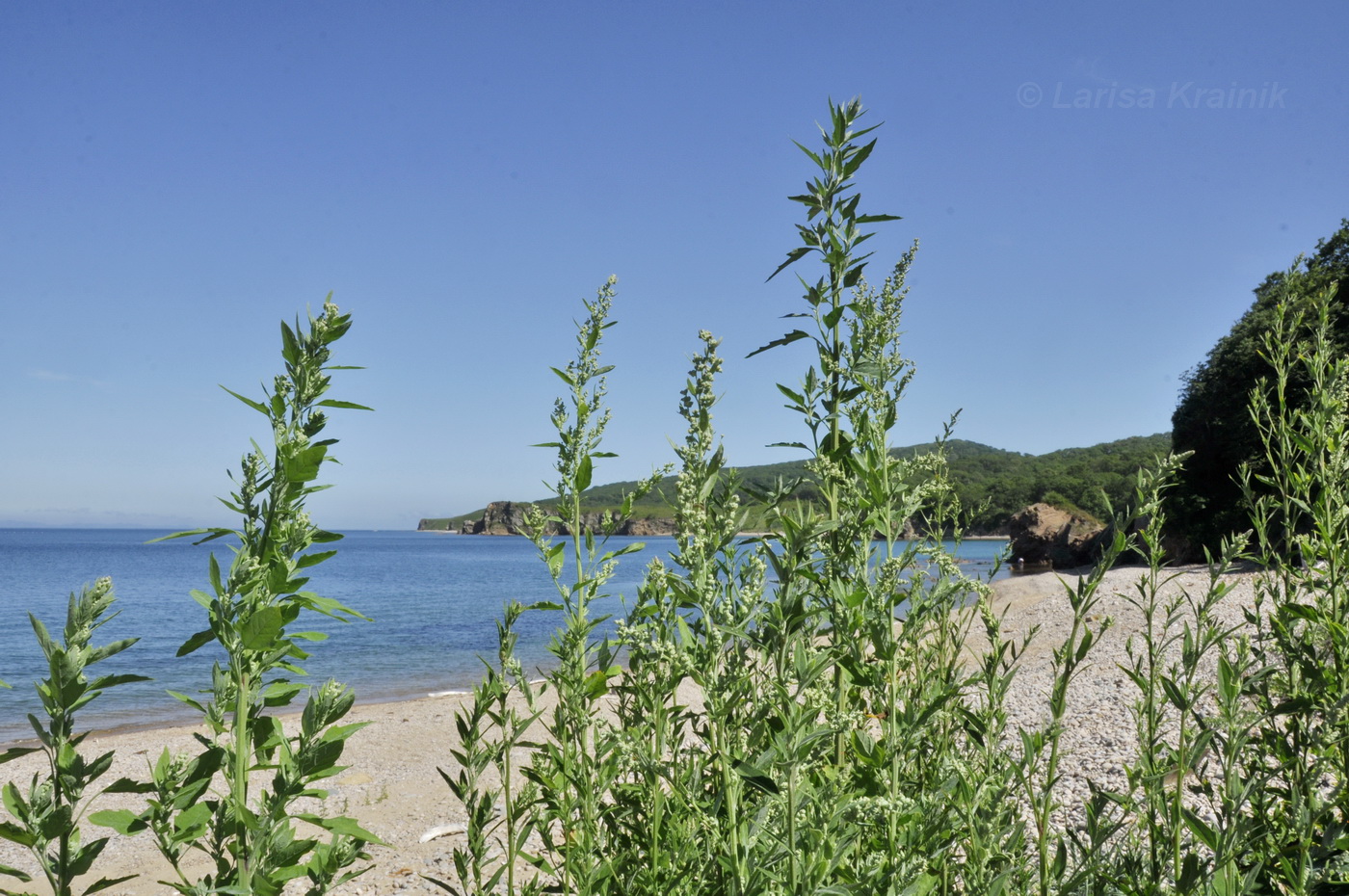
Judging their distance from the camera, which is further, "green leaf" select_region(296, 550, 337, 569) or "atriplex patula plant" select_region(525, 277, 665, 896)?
"atriplex patula plant" select_region(525, 277, 665, 896)

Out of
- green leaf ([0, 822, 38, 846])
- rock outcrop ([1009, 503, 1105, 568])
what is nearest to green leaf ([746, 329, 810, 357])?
green leaf ([0, 822, 38, 846])

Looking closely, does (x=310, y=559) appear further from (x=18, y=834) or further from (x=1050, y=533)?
(x=1050, y=533)

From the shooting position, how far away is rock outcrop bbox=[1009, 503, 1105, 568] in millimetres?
55000

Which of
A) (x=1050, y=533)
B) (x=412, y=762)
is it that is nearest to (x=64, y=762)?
(x=412, y=762)

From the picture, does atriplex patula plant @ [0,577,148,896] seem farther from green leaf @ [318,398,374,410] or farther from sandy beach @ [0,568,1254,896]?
sandy beach @ [0,568,1254,896]

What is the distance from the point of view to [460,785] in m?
2.13

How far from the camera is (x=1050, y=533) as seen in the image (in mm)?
58438

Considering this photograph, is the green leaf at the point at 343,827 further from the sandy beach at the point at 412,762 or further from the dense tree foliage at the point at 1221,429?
the dense tree foliage at the point at 1221,429

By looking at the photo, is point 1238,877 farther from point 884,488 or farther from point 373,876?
point 373,876

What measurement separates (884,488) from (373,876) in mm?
6037

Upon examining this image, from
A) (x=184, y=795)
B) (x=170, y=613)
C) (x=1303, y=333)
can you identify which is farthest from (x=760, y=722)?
(x=170, y=613)

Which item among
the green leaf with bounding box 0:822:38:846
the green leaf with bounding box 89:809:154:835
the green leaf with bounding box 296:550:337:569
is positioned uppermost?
the green leaf with bounding box 296:550:337:569

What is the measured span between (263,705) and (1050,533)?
2524 inches

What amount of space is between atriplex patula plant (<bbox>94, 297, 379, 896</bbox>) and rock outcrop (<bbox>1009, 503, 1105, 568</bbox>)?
5835 centimetres
